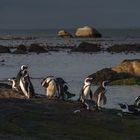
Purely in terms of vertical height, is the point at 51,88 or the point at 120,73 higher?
the point at 51,88

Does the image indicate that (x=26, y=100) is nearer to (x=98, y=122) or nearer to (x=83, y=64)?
(x=98, y=122)

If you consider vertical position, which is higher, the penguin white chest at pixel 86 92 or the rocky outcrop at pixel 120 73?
the penguin white chest at pixel 86 92

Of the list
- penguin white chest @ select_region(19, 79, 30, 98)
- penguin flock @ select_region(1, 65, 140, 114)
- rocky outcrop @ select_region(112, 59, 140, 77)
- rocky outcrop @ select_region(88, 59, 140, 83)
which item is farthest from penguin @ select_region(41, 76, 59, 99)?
rocky outcrop @ select_region(112, 59, 140, 77)

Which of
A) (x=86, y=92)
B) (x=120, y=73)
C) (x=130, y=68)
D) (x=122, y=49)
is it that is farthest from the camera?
(x=122, y=49)

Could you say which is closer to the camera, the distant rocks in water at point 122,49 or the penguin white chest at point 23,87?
the penguin white chest at point 23,87

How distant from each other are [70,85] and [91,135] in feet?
70.1

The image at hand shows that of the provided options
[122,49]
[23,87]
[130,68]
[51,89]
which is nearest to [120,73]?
[130,68]

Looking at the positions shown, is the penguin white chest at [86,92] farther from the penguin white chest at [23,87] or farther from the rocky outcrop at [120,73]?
the rocky outcrop at [120,73]

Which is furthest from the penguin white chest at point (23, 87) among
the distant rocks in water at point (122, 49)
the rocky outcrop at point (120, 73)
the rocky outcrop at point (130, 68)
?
the distant rocks in water at point (122, 49)

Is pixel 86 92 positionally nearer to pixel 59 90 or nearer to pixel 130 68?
pixel 59 90

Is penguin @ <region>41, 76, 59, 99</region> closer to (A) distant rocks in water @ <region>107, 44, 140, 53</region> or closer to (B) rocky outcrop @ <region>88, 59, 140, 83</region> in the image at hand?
(B) rocky outcrop @ <region>88, 59, 140, 83</region>

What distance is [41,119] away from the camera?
63.5ft

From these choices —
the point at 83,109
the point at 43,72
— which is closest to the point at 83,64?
the point at 43,72

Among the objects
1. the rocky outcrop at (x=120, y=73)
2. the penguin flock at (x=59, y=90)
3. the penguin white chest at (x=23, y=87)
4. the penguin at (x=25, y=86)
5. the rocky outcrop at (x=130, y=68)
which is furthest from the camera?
the rocky outcrop at (x=130, y=68)
